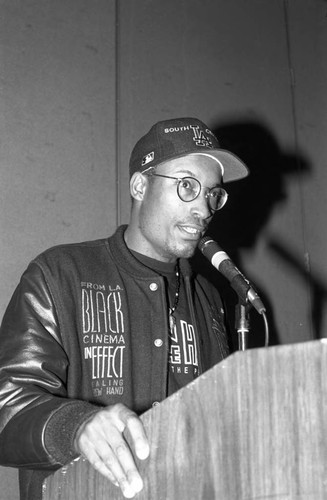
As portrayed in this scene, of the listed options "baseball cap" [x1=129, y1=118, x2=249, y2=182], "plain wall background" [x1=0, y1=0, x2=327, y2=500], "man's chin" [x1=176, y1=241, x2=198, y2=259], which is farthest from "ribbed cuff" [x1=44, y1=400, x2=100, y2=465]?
"plain wall background" [x1=0, y1=0, x2=327, y2=500]

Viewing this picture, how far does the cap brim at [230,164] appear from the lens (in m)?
2.15

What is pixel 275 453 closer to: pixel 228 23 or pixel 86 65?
pixel 86 65

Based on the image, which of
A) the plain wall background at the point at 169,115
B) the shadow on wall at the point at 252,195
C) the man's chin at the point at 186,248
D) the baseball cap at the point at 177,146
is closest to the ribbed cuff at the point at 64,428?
the man's chin at the point at 186,248

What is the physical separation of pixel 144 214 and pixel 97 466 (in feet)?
4.20

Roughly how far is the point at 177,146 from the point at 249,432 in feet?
4.45

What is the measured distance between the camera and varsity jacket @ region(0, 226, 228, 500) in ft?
5.31

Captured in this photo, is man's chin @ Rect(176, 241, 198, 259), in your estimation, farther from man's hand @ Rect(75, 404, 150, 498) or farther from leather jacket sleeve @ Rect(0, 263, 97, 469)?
man's hand @ Rect(75, 404, 150, 498)

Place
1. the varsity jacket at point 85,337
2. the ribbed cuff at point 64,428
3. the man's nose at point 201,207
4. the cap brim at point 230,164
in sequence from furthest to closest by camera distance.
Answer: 1. the cap brim at point 230,164
2. the man's nose at point 201,207
3. the varsity jacket at point 85,337
4. the ribbed cuff at point 64,428

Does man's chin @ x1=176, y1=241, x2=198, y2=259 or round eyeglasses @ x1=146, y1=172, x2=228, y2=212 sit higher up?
round eyeglasses @ x1=146, y1=172, x2=228, y2=212

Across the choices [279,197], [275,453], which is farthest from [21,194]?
[275,453]

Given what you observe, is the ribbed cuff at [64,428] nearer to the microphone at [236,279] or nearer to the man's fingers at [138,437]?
the man's fingers at [138,437]

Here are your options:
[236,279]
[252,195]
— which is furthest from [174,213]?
[252,195]

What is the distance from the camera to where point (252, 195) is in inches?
142

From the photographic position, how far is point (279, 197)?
370cm
